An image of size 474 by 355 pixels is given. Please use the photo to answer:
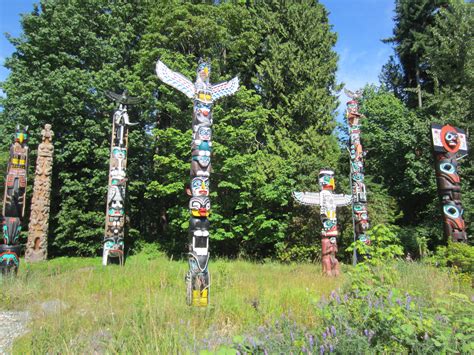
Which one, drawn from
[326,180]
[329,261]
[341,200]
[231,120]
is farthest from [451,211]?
[231,120]

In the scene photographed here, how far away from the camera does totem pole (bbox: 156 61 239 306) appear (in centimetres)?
568

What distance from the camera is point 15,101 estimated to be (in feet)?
51.7

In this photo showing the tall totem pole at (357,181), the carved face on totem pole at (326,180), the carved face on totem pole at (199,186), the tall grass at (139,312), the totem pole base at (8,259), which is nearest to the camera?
the tall grass at (139,312)

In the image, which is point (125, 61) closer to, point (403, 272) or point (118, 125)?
point (118, 125)

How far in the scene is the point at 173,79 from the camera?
263 inches

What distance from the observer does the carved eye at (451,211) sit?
8555 millimetres

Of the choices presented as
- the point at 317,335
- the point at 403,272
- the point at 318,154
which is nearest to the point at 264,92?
the point at 318,154

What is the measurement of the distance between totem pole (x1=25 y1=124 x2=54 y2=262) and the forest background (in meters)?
2.08

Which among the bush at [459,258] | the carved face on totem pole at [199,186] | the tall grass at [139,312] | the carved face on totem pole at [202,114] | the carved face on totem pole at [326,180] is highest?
the carved face on totem pole at [202,114]

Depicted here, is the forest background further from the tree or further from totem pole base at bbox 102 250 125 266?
totem pole base at bbox 102 250 125 266

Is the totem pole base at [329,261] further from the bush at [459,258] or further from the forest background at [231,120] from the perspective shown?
the forest background at [231,120]

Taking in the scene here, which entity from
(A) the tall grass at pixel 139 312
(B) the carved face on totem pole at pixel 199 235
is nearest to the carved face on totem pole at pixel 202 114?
(B) the carved face on totem pole at pixel 199 235

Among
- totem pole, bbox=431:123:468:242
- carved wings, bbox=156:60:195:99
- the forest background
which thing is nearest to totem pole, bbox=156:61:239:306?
carved wings, bbox=156:60:195:99

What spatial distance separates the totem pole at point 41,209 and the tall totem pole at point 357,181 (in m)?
11.6
